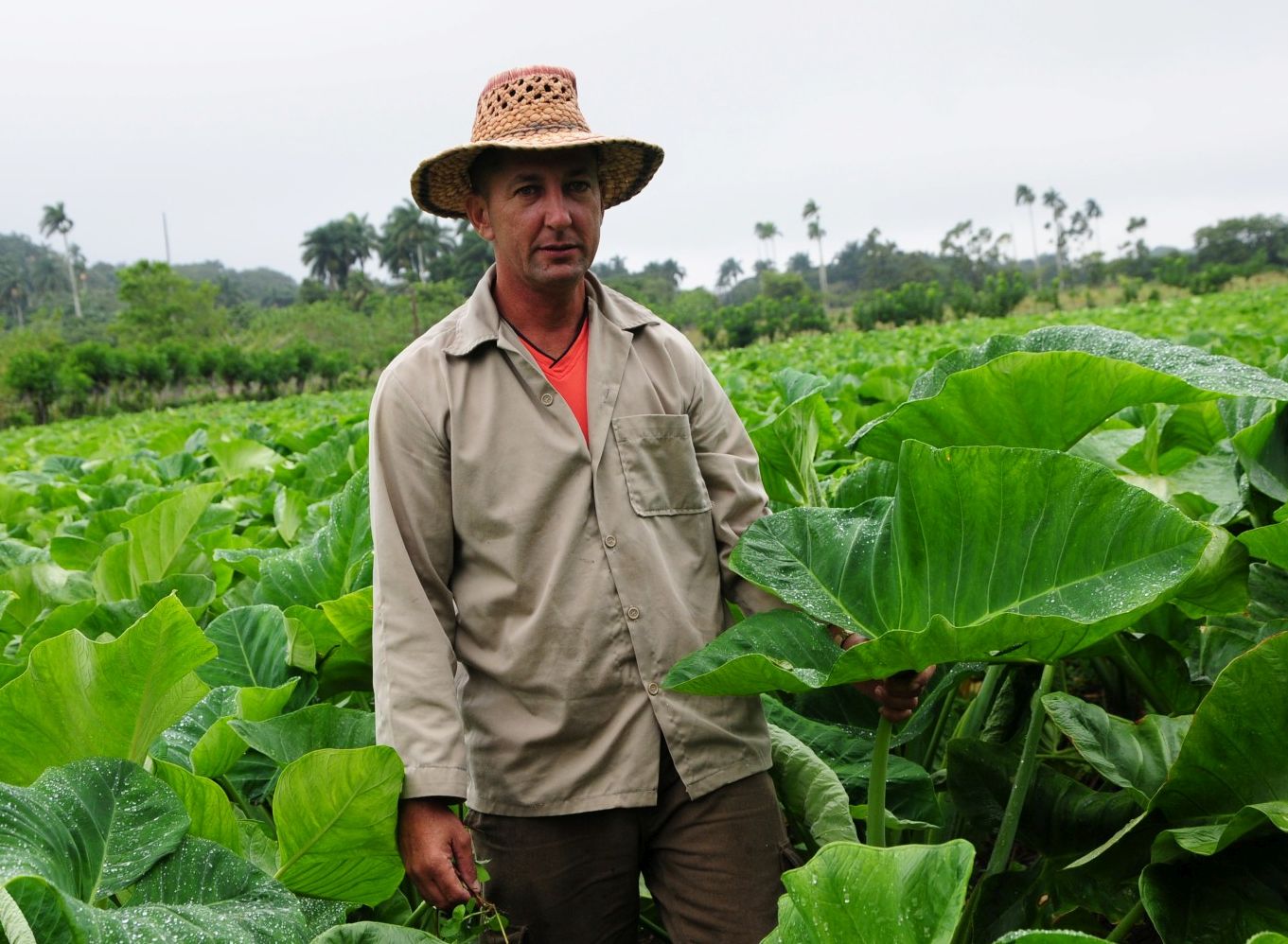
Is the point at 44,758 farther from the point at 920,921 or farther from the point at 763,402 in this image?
the point at 763,402

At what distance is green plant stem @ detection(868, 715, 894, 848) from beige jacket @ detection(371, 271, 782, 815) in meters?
0.23

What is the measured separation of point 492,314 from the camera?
175 cm

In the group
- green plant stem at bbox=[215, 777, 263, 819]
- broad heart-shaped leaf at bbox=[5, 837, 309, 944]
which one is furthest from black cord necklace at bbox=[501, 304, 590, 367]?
broad heart-shaped leaf at bbox=[5, 837, 309, 944]

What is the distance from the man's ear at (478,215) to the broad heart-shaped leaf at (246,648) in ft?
2.35

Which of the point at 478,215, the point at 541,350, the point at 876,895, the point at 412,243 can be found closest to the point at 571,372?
the point at 541,350

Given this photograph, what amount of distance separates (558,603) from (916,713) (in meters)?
0.62

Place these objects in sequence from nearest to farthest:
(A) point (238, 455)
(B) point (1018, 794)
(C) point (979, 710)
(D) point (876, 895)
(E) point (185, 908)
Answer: (D) point (876, 895) < (E) point (185, 908) < (B) point (1018, 794) < (C) point (979, 710) < (A) point (238, 455)

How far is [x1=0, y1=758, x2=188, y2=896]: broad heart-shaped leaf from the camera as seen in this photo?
1.06 m

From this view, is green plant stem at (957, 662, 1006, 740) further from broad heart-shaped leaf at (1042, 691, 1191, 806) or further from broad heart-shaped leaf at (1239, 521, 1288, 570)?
broad heart-shaped leaf at (1239, 521, 1288, 570)

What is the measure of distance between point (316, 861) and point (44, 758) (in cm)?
34

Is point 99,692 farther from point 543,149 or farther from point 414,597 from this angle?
point 543,149

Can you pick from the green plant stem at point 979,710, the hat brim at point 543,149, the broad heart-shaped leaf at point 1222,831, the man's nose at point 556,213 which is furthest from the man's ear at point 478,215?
the broad heart-shaped leaf at point 1222,831

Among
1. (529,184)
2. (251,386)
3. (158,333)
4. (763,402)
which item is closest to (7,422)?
(251,386)

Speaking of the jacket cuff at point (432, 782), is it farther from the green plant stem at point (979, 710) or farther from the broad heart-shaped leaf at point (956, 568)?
the green plant stem at point (979, 710)
